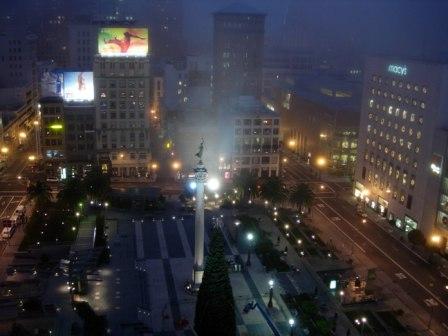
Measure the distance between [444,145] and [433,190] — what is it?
7.44 m

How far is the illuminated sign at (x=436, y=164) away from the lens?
276 ft

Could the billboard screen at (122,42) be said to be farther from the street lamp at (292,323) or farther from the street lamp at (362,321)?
the street lamp at (362,321)

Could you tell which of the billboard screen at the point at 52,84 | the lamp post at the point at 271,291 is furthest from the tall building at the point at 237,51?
the lamp post at the point at 271,291

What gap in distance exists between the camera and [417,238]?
278 ft

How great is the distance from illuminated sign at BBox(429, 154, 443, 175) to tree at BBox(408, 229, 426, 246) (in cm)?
968

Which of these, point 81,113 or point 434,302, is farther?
point 81,113

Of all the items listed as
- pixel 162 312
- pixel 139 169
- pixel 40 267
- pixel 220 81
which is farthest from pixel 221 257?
pixel 220 81

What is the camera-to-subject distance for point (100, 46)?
113250mm

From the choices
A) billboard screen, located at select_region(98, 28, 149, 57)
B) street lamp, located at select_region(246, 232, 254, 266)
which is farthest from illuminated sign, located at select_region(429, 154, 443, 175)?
billboard screen, located at select_region(98, 28, 149, 57)

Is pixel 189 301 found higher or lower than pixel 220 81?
lower

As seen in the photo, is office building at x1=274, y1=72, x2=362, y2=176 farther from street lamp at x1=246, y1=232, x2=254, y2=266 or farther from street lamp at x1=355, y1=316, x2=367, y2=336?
street lamp at x1=355, y1=316, x2=367, y2=336

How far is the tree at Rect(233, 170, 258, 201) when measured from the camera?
100 meters

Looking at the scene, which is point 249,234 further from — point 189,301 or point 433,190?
point 433,190

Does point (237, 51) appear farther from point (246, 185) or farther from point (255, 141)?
point (246, 185)
